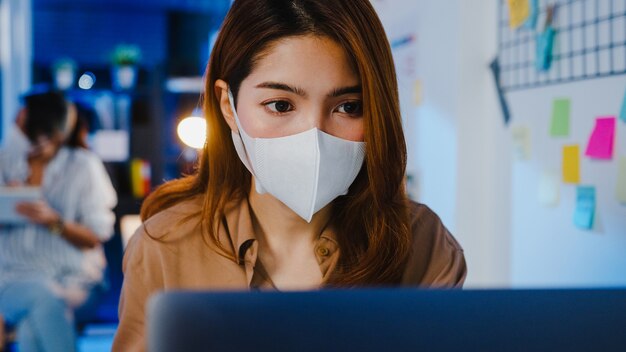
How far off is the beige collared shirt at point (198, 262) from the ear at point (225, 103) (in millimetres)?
136

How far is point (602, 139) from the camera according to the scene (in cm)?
176

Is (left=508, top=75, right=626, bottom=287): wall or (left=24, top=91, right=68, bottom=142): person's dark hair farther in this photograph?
(left=24, top=91, right=68, bottom=142): person's dark hair

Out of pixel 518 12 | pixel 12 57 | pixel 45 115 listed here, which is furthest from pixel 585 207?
pixel 12 57

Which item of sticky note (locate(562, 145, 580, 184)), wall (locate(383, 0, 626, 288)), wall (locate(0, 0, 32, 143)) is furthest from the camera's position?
wall (locate(0, 0, 32, 143))

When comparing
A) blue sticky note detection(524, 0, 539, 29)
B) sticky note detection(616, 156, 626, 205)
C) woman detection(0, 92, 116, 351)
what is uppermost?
Answer: blue sticky note detection(524, 0, 539, 29)

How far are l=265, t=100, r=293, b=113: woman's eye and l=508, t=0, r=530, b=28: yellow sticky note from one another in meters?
1.27

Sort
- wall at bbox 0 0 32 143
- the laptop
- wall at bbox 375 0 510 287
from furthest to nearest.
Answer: wall at bbox 0 0 32 143 < wall at bbox 375 0 510 287 < the laptop

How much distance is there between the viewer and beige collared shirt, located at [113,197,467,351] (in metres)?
1.17

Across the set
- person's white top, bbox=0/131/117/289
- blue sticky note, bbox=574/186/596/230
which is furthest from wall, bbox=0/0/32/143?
blue sticky note, bbox=574/186/596/230

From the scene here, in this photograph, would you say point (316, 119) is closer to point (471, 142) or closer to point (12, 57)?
point (471, 142)

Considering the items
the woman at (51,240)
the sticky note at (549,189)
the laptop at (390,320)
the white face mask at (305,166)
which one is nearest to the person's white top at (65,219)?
the woman at (51,240)

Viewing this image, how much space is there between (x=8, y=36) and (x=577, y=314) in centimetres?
581

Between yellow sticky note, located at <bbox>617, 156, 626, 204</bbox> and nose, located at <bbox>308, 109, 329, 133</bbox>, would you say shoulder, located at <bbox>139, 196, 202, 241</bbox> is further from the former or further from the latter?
yellow sticky note, located at <bbox>617, 156, 626, 204</bbox>

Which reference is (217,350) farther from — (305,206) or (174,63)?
(174,63)
